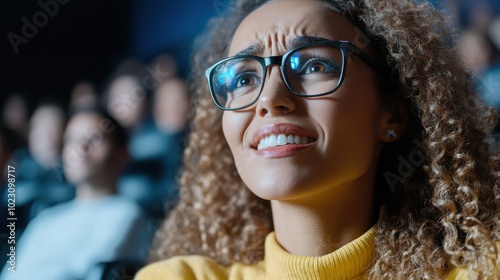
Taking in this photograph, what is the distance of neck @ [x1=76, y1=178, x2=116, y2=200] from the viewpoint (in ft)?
5.24

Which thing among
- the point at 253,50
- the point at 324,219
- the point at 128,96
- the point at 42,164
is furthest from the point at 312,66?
the point at 42,164

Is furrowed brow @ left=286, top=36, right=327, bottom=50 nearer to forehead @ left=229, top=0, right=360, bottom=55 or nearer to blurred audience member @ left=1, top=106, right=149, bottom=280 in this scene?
forehead @ left=229, top=0, right=360, bottom=55

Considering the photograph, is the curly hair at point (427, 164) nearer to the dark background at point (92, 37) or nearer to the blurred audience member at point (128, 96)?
the dark background at point (92, 37)

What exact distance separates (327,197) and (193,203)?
45 centimetres

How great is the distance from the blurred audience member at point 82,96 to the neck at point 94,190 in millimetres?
194

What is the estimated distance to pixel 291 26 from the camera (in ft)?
4.12

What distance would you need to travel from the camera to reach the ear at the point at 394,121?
130cm

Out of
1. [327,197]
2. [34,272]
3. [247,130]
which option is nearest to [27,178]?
[34,272]

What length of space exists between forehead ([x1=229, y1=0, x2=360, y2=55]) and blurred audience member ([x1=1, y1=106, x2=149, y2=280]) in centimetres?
49

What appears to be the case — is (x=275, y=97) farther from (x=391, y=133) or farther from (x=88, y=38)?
(x=88, y=38)

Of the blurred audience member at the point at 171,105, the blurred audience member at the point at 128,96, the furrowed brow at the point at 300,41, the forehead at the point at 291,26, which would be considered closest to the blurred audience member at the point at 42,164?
the blurred audience member at the point at 128,96

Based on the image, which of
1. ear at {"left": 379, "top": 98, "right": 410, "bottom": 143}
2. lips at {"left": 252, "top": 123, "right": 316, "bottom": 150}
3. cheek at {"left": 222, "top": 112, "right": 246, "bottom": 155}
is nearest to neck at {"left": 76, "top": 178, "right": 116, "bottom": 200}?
cheek at {"left": 222, "top": 112, "right": 246, "bottom": 155}

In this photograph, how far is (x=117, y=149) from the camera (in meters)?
1.66

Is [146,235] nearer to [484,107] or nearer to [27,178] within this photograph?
[27,178]
